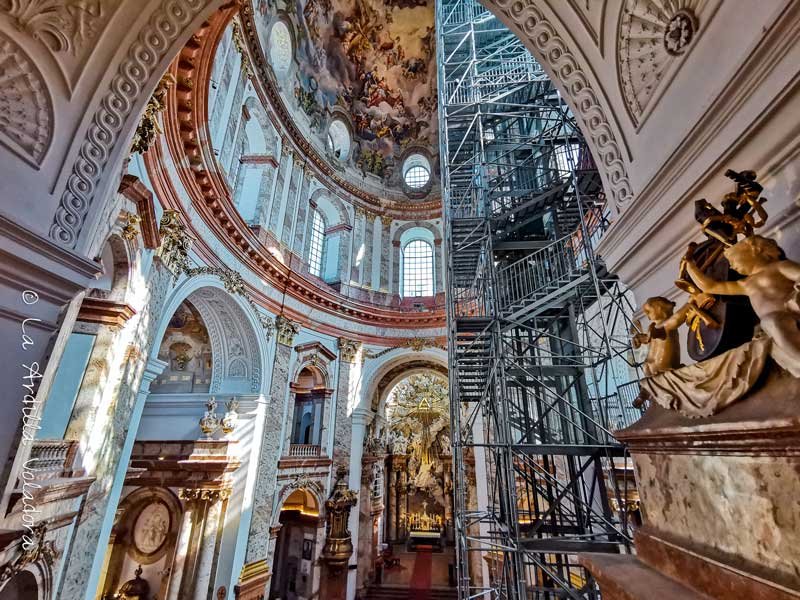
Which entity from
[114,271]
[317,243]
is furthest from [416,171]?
[114,271]

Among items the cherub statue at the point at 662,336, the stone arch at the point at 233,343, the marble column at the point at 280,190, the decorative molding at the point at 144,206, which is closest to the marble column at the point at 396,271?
the marble column at the point at 280,190

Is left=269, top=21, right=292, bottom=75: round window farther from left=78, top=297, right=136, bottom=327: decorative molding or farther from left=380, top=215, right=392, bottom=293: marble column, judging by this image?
left=78, top=297, right=136, bottom=327: decorative molding

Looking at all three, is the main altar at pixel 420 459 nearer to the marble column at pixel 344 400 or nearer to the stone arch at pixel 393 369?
the stone arch at pixel 393 369

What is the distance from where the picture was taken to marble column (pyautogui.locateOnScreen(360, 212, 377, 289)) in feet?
49.5

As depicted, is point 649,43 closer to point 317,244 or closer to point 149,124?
point 149,124

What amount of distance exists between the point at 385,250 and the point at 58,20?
1345cm

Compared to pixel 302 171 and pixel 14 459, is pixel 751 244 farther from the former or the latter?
pixel 302 171

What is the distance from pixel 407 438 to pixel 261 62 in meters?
17.5

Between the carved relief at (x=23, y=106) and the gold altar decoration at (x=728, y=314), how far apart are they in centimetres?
391

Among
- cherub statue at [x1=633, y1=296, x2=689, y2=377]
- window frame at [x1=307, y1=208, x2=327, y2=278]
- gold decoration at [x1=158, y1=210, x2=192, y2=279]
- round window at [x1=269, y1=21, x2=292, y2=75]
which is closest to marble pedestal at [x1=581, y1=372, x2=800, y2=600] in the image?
cherub statue at [x1=633, y1=296, x2=689, y2=377]

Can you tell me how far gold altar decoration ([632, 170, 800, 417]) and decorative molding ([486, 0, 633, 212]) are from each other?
4.03 ft

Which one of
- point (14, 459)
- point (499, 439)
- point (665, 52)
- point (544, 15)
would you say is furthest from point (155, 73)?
point (499, 439)

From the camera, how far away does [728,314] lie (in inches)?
56.6

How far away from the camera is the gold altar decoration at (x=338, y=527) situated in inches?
449
